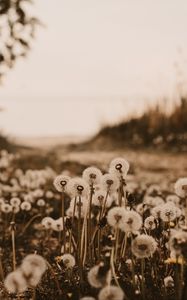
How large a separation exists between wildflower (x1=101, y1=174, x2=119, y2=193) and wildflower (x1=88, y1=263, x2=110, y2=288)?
88 cm

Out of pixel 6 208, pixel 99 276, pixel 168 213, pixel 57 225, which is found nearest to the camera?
pixel 99 276

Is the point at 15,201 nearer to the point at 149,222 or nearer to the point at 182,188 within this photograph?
the point at 149,222

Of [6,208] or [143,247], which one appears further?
[6,208]

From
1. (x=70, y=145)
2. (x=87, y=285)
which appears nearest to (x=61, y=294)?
(x=87, y=285)

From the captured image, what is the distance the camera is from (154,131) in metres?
15.9

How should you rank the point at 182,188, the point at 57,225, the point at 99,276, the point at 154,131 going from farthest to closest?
the point at 154,131 → the point at 57,225 → the point at 182,188 → the point at 99,276

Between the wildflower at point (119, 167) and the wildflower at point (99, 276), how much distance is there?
895 mm

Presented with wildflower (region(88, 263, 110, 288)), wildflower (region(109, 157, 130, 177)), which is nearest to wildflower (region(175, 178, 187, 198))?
wildflower (region(109, 157, 130, 177))

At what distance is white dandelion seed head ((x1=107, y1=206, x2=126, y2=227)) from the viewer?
299 centimetres

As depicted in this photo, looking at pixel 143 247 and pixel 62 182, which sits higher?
pixel 62 182

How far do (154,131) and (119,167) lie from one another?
12362mm

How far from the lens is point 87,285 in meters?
3.36

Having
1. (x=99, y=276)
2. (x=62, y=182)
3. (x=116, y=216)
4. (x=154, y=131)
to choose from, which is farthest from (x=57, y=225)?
(x=154, y=131)

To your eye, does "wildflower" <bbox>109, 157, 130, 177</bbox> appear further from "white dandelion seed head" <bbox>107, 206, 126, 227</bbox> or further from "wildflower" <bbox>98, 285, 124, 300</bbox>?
"wildflower" <bbox>98, 285, 124, 300</bbox>
